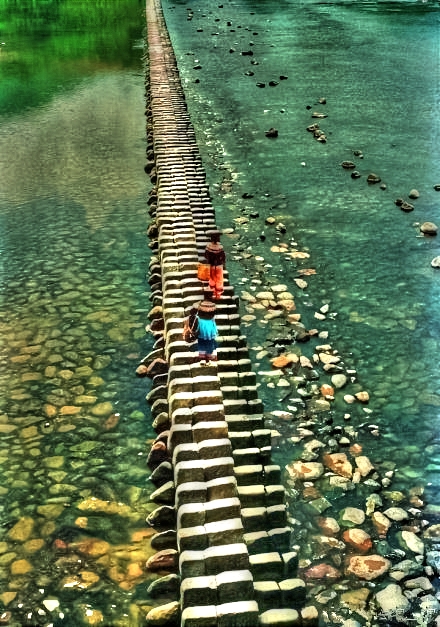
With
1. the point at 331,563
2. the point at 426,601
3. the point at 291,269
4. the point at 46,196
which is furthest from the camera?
the point at 46,196

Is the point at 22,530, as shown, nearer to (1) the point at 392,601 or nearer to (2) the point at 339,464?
(2) the point at 339,464

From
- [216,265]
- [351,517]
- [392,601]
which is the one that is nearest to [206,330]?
[216,265]

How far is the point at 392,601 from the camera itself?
439 cm

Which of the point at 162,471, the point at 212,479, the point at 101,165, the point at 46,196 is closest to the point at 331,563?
the point at 212,479

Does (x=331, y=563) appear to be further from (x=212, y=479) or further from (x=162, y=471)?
(x=162, y=471)

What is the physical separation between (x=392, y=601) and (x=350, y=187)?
8.45m

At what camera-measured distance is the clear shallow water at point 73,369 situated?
4.60 meters

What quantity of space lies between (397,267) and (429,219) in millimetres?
1936

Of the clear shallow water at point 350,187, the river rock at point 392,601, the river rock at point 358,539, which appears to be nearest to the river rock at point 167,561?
the river rock at point 358,539

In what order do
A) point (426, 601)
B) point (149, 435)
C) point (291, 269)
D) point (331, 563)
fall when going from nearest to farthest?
point (426, 601), point (331, 563), point (149, 435), point (291, 269)

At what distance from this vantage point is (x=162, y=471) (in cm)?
523

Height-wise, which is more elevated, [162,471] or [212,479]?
[212,479]

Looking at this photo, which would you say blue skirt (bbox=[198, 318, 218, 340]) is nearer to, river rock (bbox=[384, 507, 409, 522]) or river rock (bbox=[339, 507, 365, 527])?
river rock (bbox=[339, 507, 365, 527])

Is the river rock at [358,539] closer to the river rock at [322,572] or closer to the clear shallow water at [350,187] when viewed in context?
the river rock at [322,572]
